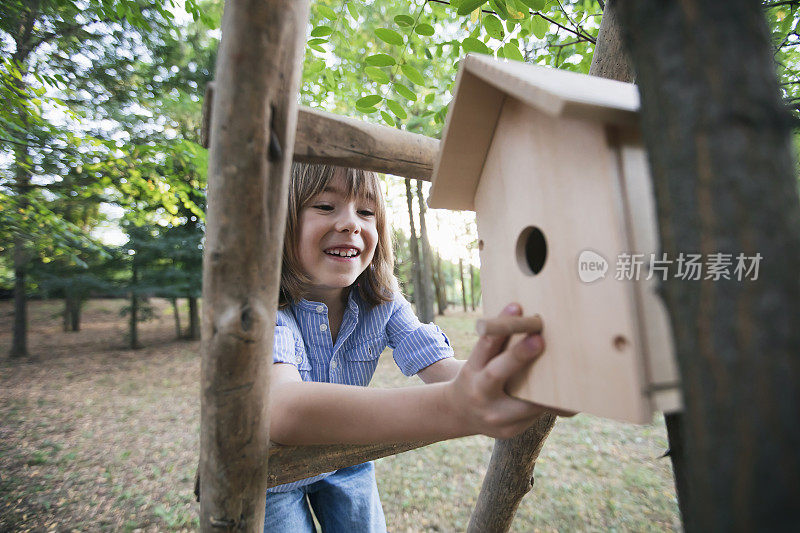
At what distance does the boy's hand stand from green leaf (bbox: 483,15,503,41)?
1502 millimetres

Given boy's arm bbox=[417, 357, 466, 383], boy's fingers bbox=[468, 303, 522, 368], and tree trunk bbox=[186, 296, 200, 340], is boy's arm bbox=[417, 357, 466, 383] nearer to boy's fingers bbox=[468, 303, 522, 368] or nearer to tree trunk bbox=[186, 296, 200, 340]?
boy's fingers bbox=[468, 303, 522, 368]

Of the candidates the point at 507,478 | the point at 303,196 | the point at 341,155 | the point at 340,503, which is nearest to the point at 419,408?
the point at 341,155

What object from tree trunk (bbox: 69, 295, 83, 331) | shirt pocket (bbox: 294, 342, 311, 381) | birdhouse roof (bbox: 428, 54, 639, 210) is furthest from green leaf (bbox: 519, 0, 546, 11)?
tree trunk (bbox: 69, 295, 83, 331)

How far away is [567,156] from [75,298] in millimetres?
16515

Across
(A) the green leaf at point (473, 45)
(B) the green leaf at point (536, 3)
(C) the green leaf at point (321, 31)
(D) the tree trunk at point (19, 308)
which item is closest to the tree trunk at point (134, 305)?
(D) the tree trunk at point (19, 308)

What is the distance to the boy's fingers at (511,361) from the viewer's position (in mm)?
892

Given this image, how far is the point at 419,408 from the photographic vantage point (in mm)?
1068

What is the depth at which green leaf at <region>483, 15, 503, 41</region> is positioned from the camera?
186 cm

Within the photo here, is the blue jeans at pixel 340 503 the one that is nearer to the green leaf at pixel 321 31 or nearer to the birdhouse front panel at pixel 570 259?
the birdhouse front panel at pixel 570 259

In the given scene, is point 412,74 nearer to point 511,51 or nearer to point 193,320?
point 511,51

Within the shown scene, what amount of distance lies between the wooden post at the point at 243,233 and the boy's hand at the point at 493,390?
1.63 ft

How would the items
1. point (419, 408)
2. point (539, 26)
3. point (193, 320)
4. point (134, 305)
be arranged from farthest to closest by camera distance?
1. point (193, 320)
2. point (134, 305)
3. point (539, 26)
4. point (419, 408)

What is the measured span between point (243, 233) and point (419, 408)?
619mm

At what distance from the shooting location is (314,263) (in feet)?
5.33
